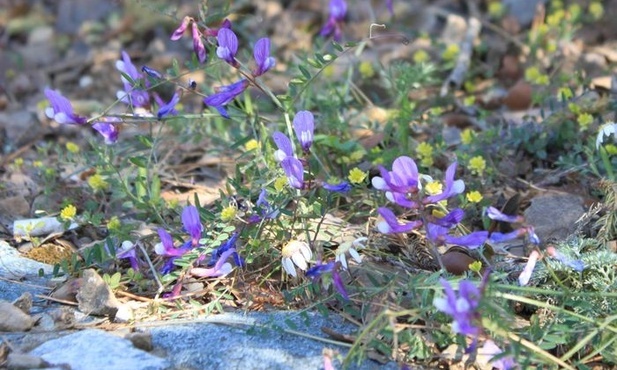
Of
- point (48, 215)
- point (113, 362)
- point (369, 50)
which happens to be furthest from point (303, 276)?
point (369, 50)

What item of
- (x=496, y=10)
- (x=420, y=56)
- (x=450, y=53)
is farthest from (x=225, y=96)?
(x=496, y=10)

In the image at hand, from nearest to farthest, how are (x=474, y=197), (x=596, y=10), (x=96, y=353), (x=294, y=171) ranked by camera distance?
(x=96, y=353) → (x=294, y=171) → (x=474, y=197) → (x=596, y=10)

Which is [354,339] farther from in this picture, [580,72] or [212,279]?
[580,72]

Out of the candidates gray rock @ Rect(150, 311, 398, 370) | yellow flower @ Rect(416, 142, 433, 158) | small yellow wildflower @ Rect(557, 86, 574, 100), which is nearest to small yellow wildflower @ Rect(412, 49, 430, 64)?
small yellow wildflower @ Rect(557, 86, 574, 100)

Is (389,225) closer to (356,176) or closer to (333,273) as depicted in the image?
(333,273)

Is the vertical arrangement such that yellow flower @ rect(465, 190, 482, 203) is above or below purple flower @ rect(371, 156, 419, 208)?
below

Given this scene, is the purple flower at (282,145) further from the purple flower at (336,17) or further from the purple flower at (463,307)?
the purple flower at (336,17)

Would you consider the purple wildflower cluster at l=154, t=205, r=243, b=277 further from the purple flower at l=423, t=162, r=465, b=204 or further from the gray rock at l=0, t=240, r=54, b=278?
the purple flower at l=423, t=162, r=465, b=204

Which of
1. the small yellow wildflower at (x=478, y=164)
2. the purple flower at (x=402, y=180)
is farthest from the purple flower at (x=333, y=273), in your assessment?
the small yellow wildflower at (x=478, y=164)
